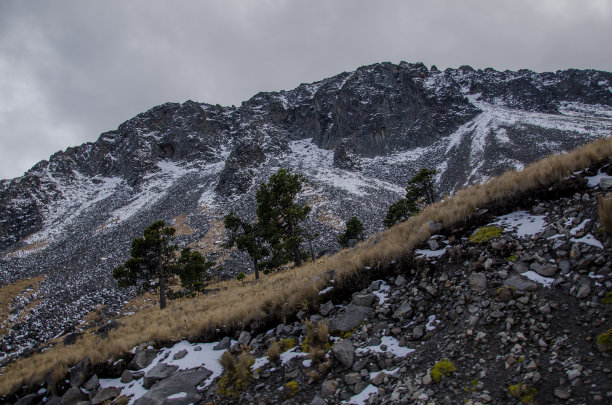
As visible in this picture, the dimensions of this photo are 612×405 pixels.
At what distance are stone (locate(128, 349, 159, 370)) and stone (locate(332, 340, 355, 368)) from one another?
5.28m

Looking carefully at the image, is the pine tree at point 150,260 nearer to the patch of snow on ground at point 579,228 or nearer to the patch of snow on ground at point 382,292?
the patch of snow on ground at point 382,292

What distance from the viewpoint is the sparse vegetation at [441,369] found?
3.72m

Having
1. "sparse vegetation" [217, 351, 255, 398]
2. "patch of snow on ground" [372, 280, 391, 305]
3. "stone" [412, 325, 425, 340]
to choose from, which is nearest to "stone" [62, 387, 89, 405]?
"sparse vegetation" [217, 351, 255, 398]

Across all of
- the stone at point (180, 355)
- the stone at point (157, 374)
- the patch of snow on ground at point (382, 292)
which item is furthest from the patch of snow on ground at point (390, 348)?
the stone at point (180, 355)

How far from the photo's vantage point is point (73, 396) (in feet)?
22.6

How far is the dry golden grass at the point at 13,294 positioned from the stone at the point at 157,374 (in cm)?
5747

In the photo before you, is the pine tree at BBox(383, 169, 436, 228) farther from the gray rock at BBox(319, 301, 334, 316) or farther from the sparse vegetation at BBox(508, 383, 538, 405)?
the sparse vegetation at BBox(508, 383, 538, 405)

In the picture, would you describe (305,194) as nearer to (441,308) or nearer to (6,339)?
(6,339)

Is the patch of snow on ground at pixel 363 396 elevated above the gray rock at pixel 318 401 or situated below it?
above

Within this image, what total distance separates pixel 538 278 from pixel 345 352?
321 cm

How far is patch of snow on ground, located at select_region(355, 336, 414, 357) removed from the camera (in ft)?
14.8

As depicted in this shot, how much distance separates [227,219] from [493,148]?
99.0m

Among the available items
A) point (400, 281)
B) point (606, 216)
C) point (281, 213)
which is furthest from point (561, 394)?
point (281, 213)

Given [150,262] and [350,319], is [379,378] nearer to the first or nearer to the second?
[350,319]
